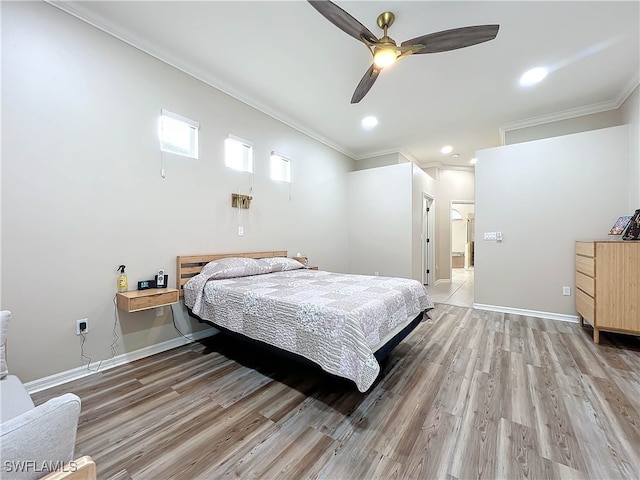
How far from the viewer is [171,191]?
2.81 metres

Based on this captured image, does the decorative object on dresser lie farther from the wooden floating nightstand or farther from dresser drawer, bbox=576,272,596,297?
the wooden floating nightstand

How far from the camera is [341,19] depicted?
6.00 ft

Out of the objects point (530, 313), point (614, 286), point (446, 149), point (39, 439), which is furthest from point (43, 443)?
point (446, 149)

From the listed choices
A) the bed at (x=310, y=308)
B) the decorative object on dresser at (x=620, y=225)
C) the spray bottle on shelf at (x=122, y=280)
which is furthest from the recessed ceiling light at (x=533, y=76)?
the spray bottle on shelf at (x=122, y=280)

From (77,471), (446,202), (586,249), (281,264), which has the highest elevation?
(446,202)

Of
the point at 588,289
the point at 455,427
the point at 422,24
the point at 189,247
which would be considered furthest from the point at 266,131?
the point at 588,289

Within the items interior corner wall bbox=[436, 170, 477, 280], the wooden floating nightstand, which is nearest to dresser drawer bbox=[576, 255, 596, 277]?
interior corner wall bbox=[436, 170, 477, 280]

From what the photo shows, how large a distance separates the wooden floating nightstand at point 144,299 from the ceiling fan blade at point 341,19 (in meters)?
2.53

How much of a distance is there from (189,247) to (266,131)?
6.68ft

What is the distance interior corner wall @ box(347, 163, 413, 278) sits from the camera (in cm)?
492

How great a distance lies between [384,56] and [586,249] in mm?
3218

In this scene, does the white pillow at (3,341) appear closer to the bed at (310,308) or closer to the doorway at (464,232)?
the bed at (310,308)

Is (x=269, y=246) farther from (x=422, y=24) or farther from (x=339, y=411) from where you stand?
(x=422, y=24)

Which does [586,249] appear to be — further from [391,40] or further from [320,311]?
[320,311]
